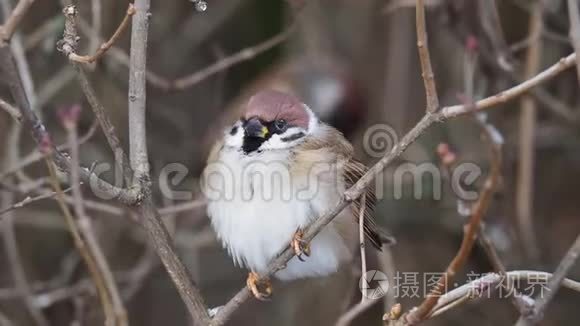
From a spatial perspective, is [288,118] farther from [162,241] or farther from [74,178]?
[74,178]

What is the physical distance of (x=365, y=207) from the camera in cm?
300

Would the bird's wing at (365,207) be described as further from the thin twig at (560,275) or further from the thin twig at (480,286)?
the thin twig at (560,275)

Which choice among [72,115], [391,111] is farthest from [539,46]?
[72,115]

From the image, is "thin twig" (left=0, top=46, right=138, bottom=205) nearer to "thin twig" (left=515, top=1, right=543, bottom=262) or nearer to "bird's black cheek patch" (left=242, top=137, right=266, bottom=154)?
"bird's black cheek patch" (left=242, top=137, right=266, bottom=154)

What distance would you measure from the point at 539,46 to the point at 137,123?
229 cm

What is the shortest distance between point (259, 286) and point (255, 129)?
0.55 m

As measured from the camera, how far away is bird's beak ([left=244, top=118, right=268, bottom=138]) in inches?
109

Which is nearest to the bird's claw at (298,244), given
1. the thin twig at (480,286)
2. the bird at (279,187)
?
the bird at (279,187)

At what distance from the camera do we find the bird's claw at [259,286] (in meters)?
2.73

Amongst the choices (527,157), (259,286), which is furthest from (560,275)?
(527,157)

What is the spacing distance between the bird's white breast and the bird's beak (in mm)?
64

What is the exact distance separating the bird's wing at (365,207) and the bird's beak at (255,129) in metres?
0.30

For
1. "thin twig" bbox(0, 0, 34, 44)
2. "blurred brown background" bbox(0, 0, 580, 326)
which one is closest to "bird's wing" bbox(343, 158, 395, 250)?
"blurred brown background" bbox(0, 0, 580, 326)

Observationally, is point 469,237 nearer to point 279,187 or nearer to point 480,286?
point 480,286
